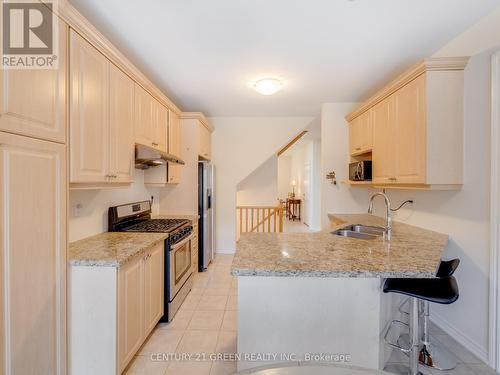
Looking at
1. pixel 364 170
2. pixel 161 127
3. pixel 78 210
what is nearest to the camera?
pixel 78 210

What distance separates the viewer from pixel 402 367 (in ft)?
5.97

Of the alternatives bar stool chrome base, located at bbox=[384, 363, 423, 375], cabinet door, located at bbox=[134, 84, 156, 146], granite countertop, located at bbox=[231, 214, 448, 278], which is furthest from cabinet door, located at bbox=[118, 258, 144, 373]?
bar stool chrome base, located at bbox=[384, 363, 423, 375]

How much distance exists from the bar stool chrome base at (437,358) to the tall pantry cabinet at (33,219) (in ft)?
8.18

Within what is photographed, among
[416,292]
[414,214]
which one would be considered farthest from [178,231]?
[414,214]

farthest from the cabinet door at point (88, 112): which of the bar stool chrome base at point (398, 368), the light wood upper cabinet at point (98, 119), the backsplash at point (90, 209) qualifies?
the bar stool chrome base at point (398, 368)

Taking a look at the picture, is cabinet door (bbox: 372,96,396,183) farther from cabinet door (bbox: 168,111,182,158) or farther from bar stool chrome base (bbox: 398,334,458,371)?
cabinet door (bbox: 168,111,182,158)

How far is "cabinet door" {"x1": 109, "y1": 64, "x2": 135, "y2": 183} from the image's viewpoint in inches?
78.8

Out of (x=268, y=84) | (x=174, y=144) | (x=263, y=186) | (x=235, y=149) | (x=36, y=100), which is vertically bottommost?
(x=263, y=186)

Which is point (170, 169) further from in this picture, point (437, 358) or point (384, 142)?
point (437, 358)

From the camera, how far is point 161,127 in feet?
10.1

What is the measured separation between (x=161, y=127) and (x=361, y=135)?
266 centimetres

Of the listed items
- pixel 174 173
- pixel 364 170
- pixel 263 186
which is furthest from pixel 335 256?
pixel 263 186

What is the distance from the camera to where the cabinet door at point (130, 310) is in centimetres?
167

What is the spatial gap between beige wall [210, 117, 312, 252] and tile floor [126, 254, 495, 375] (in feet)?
5.48
